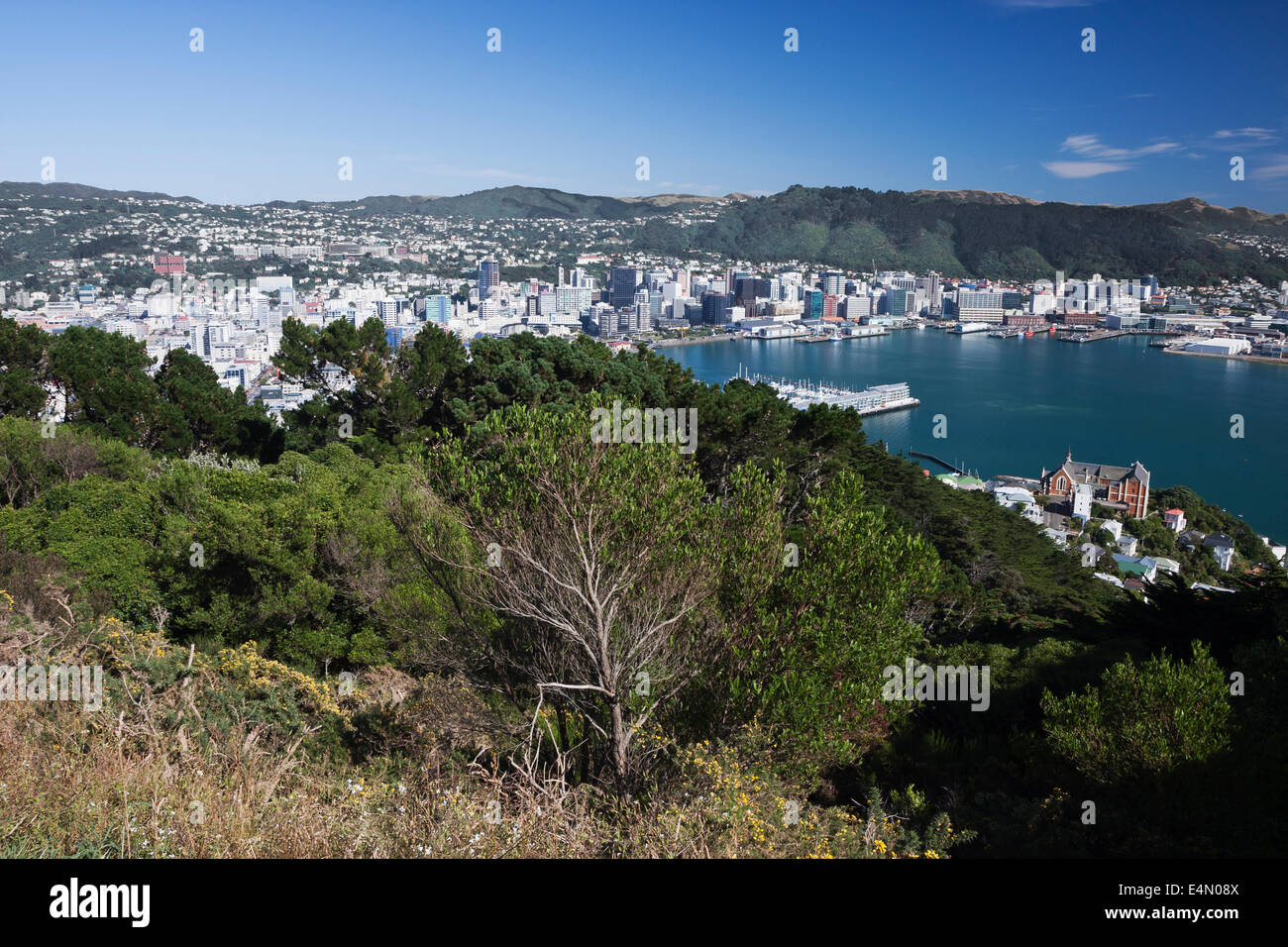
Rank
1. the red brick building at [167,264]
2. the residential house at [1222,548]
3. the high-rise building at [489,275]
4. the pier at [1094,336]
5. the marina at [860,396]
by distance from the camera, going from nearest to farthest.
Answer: the residential house at [1222,548], the marina at [860,396], the pier at [1094,336], the red brick building at [167,264], the high-rise building at [489,275]

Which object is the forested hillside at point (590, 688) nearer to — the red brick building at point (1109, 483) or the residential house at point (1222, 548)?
the residential house at point (1222, 548)

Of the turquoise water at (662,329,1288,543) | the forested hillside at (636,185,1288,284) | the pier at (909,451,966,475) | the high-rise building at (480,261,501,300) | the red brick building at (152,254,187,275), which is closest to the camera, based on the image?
the pier at (909,451,966,475)

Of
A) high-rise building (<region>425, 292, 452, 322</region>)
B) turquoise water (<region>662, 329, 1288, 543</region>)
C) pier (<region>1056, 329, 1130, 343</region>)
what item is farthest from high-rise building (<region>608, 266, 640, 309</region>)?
pier (<region>1056, 329, 1130, 343</region>)

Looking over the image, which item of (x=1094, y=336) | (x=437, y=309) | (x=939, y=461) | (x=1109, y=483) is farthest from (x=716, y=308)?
(x=1109, y=483)

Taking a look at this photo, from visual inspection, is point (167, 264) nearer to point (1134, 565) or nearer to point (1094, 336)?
point (1134, 565)

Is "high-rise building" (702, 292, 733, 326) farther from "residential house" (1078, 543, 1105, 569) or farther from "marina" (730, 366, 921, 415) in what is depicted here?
"residential house" (1078, 543, 1105, 569)

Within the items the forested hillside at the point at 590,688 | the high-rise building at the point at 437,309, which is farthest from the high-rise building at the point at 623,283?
the forested hillside at the point at 590,688

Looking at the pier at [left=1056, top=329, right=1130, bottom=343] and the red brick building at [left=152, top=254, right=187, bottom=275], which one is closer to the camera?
the pier at [left=1056, top=329, right=1130, bottom=343]
